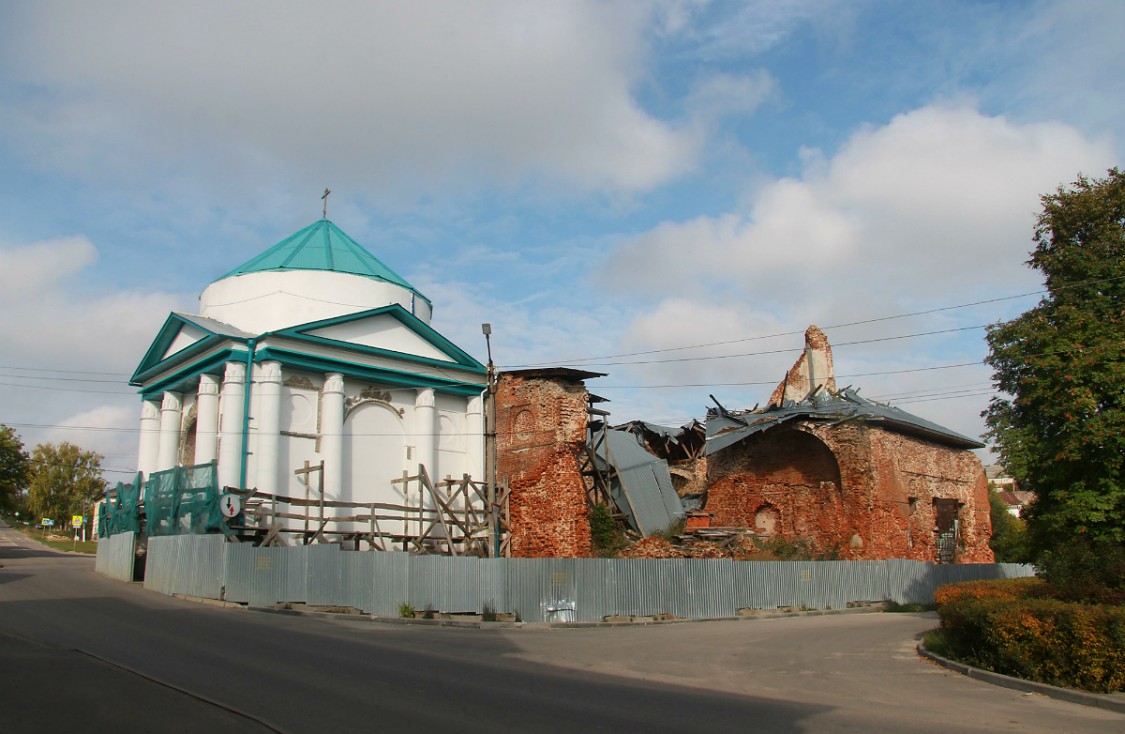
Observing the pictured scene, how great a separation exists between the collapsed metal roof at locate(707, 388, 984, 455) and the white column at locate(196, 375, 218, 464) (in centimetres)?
1922

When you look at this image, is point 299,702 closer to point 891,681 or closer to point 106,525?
point 891,681

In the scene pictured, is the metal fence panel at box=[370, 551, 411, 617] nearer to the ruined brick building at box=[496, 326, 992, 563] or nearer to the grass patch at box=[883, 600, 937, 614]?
the ruined brick building at box=[496, 326, 992, 563]

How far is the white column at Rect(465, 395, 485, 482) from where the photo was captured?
3338 centimetres

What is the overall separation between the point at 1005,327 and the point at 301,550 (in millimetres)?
18187

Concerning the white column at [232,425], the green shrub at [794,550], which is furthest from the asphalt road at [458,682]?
the green shrub at [794,550]

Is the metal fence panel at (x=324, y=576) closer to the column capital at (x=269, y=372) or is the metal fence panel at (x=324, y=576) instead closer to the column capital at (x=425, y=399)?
the column capital at (x=269, y=372)

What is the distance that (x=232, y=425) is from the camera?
27.6 meters

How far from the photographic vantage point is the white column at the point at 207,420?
95.1 feet

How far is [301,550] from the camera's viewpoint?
869 inches

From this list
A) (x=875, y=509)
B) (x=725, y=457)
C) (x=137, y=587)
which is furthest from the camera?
(x=725, y=457)

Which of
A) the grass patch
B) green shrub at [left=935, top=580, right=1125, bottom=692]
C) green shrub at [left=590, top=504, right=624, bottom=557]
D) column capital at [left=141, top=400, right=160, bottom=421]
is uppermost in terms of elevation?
column capital at [left=141, top=400, right=160, bottom=421]

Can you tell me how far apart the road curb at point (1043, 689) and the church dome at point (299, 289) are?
24365 millimetres

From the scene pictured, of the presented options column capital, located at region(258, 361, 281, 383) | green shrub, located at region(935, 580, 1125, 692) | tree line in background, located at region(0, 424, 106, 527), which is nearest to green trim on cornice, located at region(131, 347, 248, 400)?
column capital, located at region(258, 361, 281, 383)

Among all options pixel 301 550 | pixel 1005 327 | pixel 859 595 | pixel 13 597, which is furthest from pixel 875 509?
pixel 13 597
